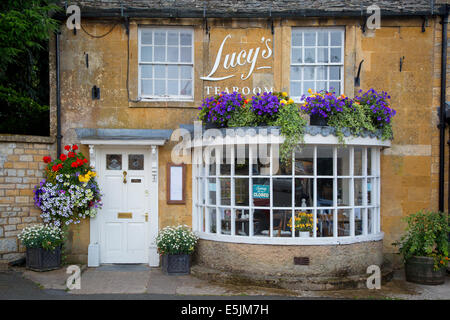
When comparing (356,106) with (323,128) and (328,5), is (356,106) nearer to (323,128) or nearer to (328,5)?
(323,128)

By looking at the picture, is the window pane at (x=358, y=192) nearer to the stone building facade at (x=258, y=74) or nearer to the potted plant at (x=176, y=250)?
the stone building facade at (x=258, y=74)

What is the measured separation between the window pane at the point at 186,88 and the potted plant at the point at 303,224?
3386 mm

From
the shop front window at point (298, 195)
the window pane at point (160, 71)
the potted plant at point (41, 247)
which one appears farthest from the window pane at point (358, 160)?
the potted plant at point (41, 247)

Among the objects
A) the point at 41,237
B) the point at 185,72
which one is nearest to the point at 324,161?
the point at 185,72

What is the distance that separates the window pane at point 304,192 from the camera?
755cm

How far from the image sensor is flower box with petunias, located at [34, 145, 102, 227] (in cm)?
796

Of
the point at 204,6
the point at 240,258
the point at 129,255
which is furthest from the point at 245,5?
the point at 129,255

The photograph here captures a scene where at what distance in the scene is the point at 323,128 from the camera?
726 centimetres

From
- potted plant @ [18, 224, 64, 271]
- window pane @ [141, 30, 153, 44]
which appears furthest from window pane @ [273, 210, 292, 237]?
window pane @ [141, 30, 153, 44]

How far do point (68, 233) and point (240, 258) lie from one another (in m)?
3.54

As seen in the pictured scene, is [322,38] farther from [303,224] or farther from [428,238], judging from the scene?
[428,238]

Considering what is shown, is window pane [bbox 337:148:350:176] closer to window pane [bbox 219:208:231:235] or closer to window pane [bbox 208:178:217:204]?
window pane [bbox 219:208:231:235]

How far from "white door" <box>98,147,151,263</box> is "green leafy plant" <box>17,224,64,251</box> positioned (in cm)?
93

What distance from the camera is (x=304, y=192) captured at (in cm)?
757
